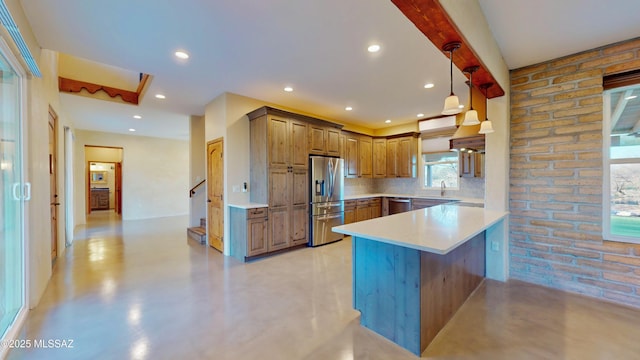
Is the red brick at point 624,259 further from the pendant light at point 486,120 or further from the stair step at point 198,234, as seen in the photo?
the stair step at point 198,234

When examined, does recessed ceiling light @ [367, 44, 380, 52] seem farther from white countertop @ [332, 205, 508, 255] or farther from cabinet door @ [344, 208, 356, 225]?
cabinet door @ [344, 208, 356, 225]

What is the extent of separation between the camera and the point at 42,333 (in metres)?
2.11

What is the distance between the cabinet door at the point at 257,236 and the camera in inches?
156

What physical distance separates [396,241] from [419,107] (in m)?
4.15

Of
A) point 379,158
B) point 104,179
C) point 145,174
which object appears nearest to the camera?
point 379,158

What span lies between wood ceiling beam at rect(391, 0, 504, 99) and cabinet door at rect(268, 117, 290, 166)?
2854 mm

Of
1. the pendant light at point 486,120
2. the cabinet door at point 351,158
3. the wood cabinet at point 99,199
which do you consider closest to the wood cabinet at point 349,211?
the cabinet door at point 351,158

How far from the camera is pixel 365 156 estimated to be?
6477mm

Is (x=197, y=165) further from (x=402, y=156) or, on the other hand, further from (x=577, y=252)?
(x=577, y=252)

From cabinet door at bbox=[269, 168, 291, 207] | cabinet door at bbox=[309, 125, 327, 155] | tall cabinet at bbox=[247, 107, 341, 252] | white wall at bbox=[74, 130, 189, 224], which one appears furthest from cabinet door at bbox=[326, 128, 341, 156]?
white wall at bbox=[74, 130, 189, 224]

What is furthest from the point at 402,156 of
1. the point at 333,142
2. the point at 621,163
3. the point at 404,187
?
the point at 621,163

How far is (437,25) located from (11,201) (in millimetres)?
3773

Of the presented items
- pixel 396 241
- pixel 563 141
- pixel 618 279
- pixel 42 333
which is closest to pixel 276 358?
pixel 396 241

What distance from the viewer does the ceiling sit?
2.15m
